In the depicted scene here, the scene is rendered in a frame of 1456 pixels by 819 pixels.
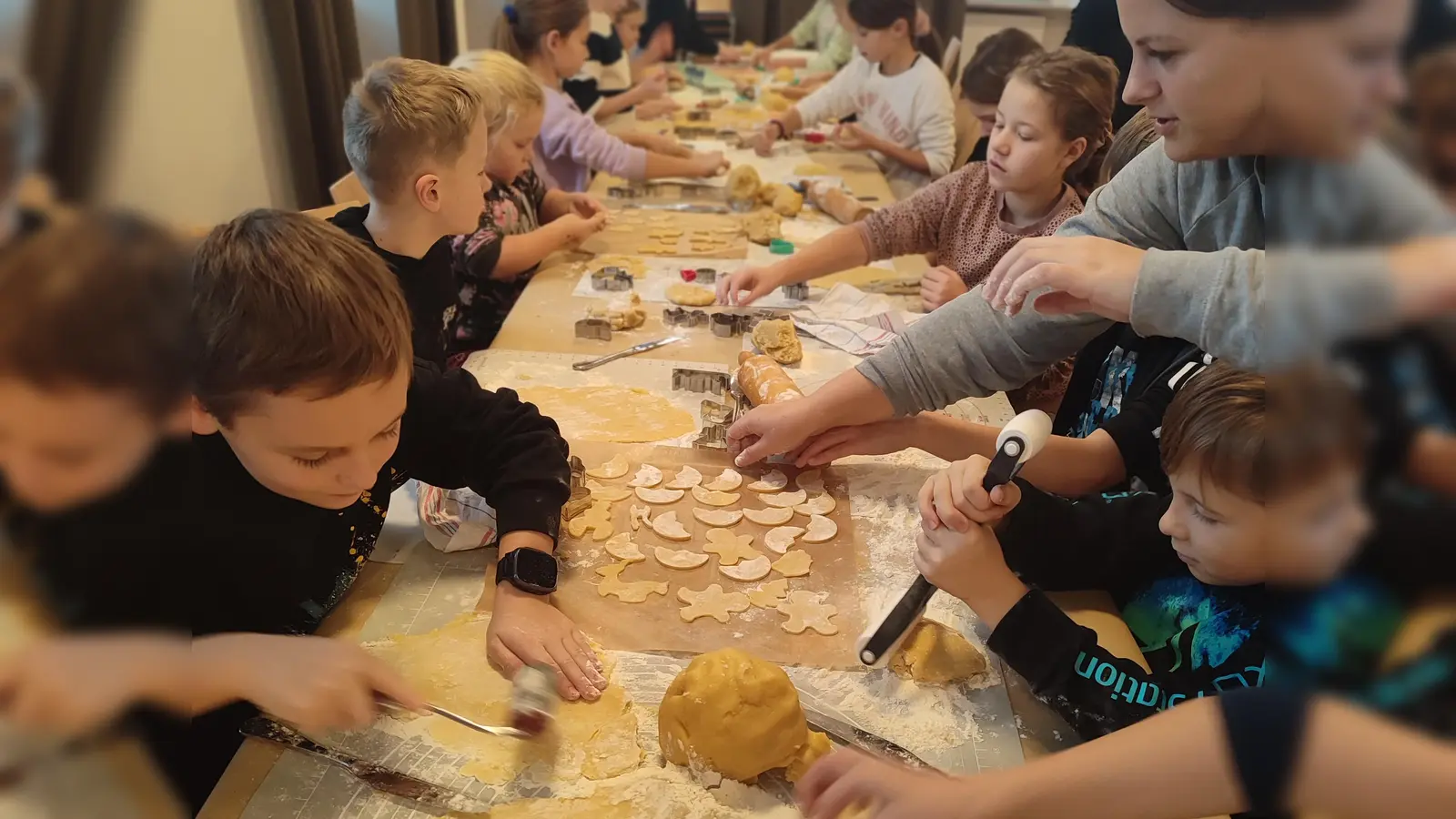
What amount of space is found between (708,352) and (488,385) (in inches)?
13.9

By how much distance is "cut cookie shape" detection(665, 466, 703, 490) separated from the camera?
1.10 meters

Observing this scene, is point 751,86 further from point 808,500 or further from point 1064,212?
point 808,500

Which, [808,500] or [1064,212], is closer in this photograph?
[808,500]

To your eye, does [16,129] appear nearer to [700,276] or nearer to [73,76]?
[73,76]

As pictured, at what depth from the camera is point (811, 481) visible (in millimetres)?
1124

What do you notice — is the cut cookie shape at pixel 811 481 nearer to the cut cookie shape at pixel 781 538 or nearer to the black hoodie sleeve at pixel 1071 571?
the cut cookie shape at pixel 781 538

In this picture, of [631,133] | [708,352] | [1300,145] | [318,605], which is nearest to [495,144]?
[708,352]

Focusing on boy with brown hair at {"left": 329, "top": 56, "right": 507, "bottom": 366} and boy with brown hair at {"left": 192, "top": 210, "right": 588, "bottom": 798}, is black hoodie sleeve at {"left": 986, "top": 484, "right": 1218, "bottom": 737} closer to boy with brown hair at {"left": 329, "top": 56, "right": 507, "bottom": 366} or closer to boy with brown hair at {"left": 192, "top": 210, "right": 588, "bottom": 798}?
boy with brown hair at {"left": 192, "top": 210, "right": 588, "bottom": 798}

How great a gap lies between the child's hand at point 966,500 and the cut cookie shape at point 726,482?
12.4 inches

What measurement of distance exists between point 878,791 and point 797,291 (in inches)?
46.4

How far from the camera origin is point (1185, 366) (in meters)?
1.06

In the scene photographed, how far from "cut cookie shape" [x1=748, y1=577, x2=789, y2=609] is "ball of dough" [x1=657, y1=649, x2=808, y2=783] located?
18 centimetres

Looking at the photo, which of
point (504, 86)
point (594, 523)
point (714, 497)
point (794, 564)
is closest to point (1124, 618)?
point (794, 564)

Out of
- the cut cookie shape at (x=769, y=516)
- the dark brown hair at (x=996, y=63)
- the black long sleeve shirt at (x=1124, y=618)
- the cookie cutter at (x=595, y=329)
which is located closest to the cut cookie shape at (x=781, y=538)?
the cut cookie shape at (x=769, y=516)
